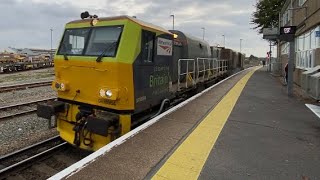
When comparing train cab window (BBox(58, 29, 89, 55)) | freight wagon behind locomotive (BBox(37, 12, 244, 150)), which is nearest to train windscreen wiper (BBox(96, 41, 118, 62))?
freight wagon behind locomotive (BBox(37, 12, 244, 150))

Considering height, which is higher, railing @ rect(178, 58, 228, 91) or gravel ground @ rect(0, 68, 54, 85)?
railing @ rect(178, 58, 228, 91)

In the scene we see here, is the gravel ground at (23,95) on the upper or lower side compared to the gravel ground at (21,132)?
upper

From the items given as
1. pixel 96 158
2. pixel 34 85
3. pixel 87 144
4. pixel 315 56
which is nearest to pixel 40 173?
pixel 87 144

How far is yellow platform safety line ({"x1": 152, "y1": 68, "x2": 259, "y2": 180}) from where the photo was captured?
16.1 ft

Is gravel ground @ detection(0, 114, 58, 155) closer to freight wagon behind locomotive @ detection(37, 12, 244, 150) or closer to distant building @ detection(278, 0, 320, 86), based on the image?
freight wagon behind locomotive @ detection(37, 12, 244, 150)

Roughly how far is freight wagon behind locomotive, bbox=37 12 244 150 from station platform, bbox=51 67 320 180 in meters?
0.65

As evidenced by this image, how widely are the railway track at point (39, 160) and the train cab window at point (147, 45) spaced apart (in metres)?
2.88

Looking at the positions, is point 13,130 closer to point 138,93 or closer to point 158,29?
point 138,93

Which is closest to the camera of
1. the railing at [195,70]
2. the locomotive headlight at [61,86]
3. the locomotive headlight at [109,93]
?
the locomotive headlight at [109,93]

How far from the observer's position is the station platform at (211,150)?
4.96m

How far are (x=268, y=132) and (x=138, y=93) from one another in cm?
313

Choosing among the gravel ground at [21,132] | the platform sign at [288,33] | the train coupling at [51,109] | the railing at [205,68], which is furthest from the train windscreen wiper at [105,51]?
the platform sign at [288,33]

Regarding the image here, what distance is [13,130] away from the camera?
34.3 feet

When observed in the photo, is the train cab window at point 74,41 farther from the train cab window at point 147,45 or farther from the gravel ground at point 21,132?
the gravel ground at point 21,132
